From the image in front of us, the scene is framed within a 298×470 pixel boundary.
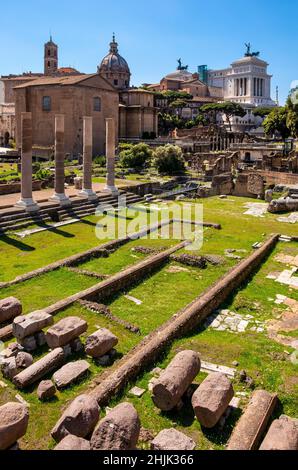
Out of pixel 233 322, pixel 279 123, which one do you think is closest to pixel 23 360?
pixel 233 322

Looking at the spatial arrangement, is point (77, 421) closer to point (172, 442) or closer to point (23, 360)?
point (172, 442)

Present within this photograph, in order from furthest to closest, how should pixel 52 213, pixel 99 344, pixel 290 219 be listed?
pixel 290 219 → pixel 52 213 → pixel 99 344

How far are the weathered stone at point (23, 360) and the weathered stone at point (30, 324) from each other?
0.57m

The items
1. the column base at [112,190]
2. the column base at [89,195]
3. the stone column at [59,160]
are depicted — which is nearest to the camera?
the stone column at [59,160]

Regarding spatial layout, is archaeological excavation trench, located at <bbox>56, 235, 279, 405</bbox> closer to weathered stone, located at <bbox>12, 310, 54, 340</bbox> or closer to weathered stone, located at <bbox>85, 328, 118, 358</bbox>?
weathered stone, located at <bbox>85, 328, 118, 358</bbox>

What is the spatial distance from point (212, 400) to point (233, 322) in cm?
408

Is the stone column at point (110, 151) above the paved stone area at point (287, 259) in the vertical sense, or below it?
above

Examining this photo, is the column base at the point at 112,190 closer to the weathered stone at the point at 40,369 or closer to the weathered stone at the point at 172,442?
the weathered stone at the point at 40,369

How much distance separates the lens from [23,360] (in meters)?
7.65

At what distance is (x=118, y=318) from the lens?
9.80 meters

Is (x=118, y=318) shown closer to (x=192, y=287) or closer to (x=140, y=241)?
(x=192, y=287)

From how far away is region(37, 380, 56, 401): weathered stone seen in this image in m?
6.91

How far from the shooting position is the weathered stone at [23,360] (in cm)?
761

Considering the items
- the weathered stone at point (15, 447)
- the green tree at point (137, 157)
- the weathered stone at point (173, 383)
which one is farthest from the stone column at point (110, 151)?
the weathered stone at point (15, 447)
